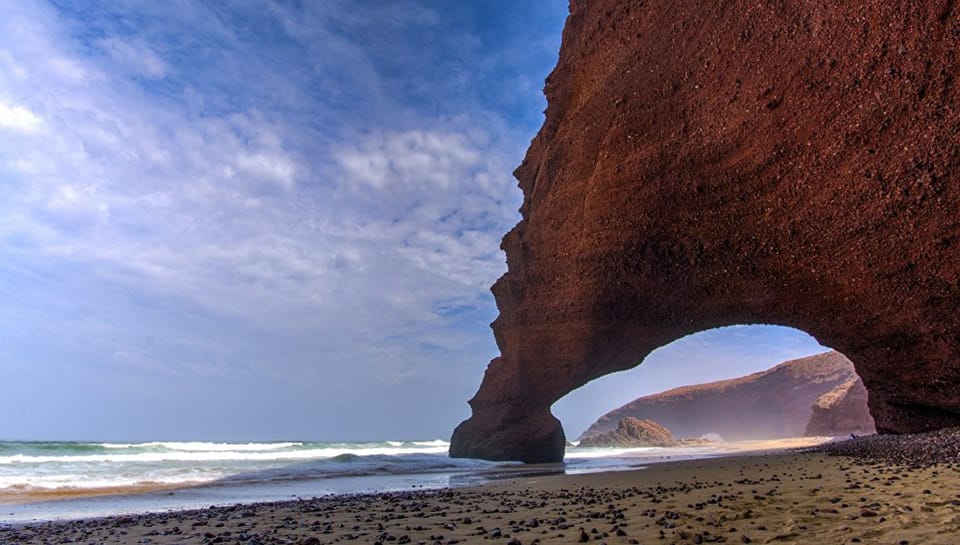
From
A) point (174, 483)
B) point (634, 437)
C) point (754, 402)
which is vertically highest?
point (754, 402)

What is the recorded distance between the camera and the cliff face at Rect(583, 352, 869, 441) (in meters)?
77.6

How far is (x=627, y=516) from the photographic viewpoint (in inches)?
245

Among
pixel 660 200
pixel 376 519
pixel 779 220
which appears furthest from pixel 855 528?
pixel 660 200

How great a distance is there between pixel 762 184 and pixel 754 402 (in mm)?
81310

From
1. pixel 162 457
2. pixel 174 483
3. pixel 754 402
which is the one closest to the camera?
pixel 174 483

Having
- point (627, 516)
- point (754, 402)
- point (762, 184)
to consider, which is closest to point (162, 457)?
point (762, 184)

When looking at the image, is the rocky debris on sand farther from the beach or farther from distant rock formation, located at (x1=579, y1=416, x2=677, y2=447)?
distant rock formation, located at (x1=579, y1=416, x2=677, y2=447)

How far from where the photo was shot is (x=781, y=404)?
269 feet

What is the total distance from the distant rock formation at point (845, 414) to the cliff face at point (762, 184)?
39.8 meters

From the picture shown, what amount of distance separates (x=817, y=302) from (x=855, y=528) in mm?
15008

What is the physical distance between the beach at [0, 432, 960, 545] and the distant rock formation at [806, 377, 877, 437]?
49695mm

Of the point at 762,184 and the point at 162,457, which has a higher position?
the point at 762,184

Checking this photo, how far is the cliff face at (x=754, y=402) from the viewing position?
77.6m

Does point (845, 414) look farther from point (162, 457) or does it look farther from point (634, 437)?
point (162, 457)
